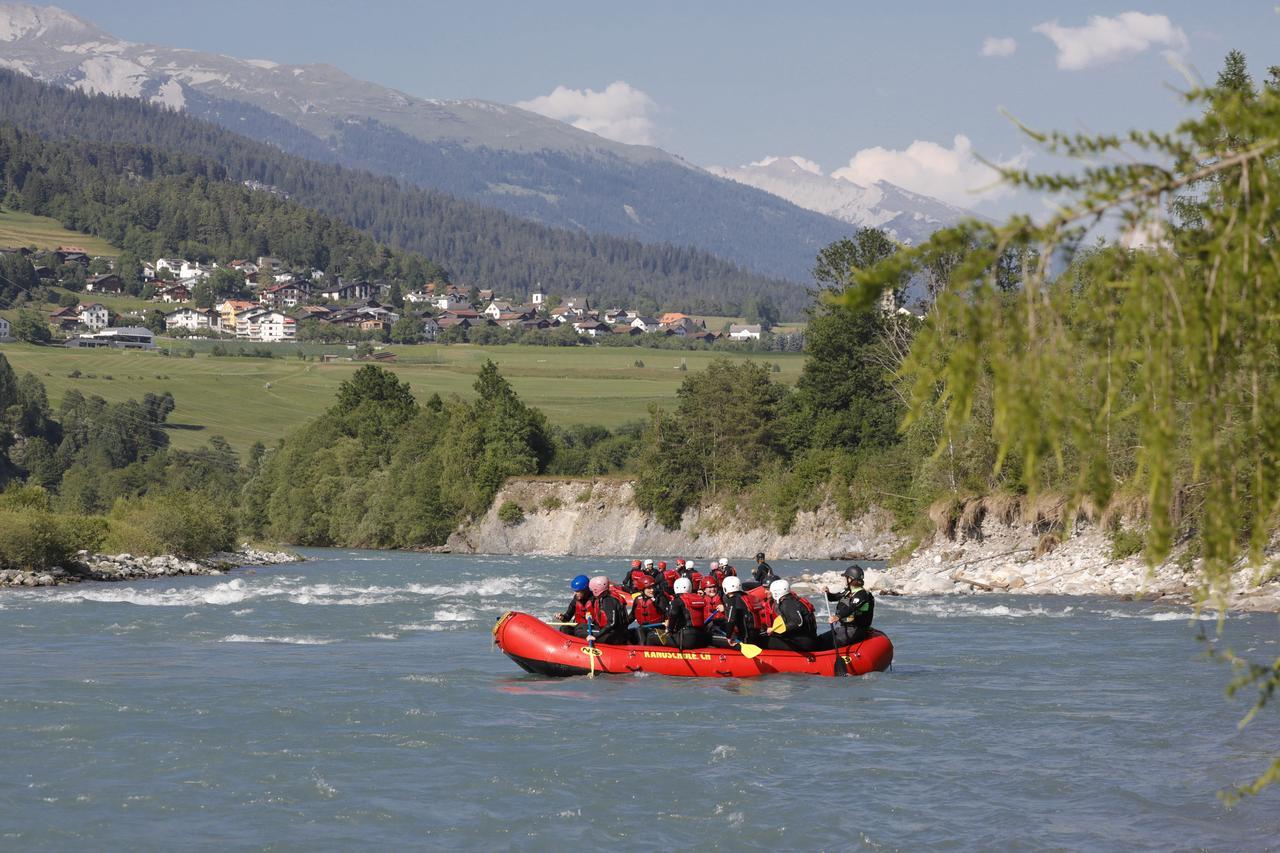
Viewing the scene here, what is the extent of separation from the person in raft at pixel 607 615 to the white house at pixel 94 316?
174m

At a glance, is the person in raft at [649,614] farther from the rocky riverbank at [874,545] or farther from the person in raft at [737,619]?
the rocky riverbank at [874,545]

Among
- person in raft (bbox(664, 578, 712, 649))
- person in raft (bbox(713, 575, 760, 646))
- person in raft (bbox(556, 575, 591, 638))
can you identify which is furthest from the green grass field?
person in raft (bbox(713, 575, 760, 646))

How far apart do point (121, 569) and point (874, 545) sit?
111 feet

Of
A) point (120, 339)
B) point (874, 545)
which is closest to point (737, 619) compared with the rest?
point (874, 545)

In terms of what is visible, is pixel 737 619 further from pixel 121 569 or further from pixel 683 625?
pixel 121 569

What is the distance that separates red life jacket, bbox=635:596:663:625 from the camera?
2511 cm

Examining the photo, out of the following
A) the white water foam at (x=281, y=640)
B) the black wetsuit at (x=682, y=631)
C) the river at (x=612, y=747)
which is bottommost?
the white water foam at (x=281, y=640)

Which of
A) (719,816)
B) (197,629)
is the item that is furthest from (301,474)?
(719,816)

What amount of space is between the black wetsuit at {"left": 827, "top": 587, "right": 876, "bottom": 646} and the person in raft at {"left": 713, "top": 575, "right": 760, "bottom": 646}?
130cm

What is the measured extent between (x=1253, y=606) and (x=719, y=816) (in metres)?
20.9

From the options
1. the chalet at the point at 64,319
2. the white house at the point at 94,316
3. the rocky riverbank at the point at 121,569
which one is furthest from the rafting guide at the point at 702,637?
the white house at the point at 94,316

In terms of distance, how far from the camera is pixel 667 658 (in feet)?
79.7

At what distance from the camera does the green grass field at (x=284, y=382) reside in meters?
125

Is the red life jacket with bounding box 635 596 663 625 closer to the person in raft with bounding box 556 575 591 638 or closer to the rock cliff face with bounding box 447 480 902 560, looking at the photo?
the person in raft with bounding box 556 575 591 638
